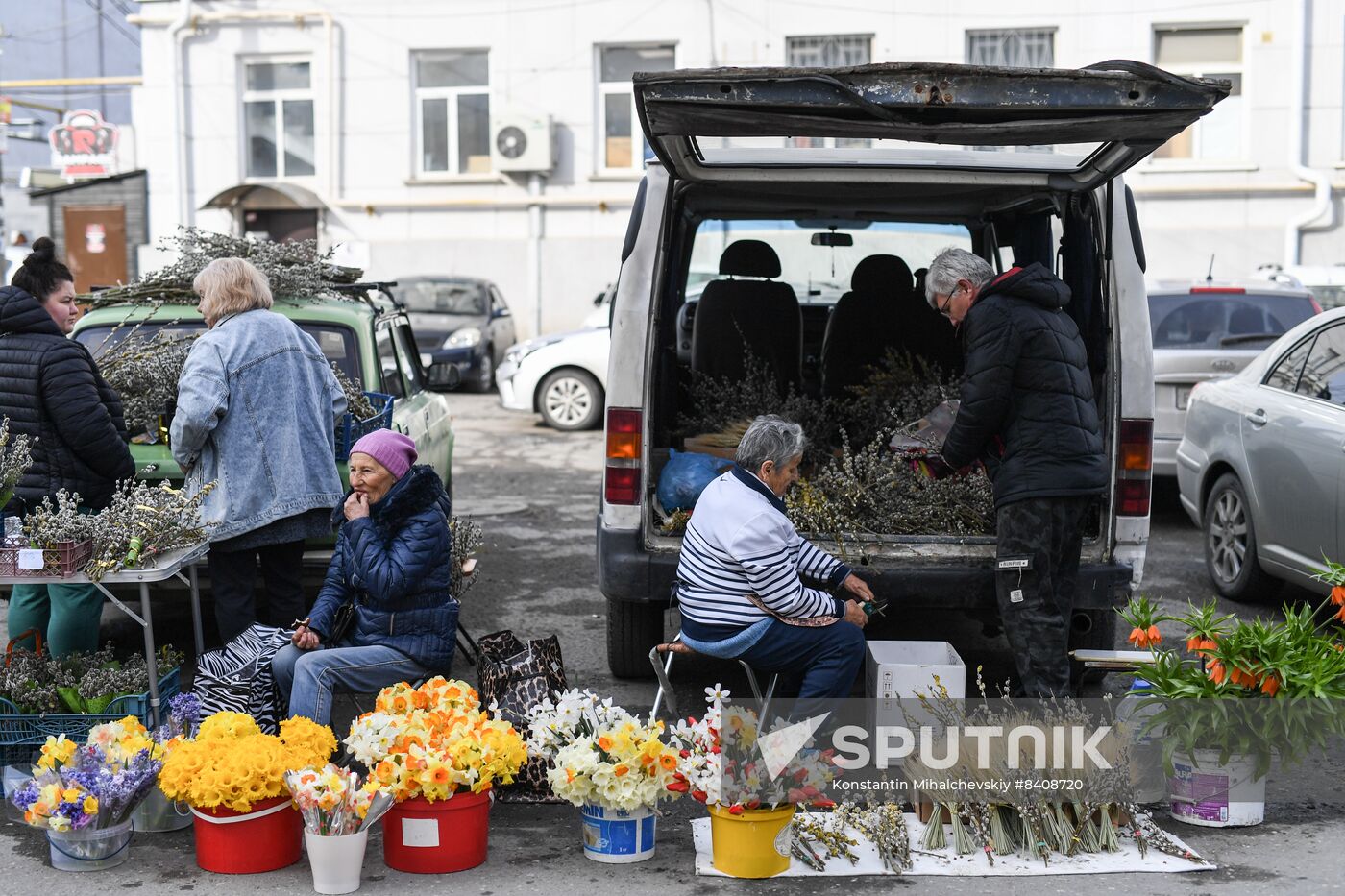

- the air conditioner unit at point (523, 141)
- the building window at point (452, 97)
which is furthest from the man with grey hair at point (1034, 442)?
the building window at point (452, 97)

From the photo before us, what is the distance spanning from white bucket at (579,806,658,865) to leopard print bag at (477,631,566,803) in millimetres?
472

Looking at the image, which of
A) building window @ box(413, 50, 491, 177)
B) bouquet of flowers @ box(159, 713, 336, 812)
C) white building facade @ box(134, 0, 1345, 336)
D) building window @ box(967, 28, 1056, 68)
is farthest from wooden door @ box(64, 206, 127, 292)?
bouquet of flowers @ box(159, 713, 336, 812)

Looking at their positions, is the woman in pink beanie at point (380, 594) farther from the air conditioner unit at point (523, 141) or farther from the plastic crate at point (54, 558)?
the air conditioner unit at point (523, 141)

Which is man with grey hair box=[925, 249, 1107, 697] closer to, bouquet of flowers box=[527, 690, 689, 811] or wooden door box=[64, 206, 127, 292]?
bouquet of flowers box=[527, 690, 689, 811]

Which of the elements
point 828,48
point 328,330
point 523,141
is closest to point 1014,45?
point 828,48

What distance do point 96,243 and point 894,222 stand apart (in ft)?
64.0

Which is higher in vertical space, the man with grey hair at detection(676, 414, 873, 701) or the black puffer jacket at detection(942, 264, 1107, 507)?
the black puffer jacket at detection(942, 264, 1107, 507)

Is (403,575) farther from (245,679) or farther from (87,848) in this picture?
(87,848)

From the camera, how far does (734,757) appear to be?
13.3ft

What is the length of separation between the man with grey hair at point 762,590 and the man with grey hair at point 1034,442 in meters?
0.60

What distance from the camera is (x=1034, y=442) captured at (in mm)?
4887

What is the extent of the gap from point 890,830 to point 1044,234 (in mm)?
3071

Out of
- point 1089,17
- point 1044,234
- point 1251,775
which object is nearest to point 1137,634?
point 1251,775

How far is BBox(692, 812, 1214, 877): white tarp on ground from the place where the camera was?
408 cm
